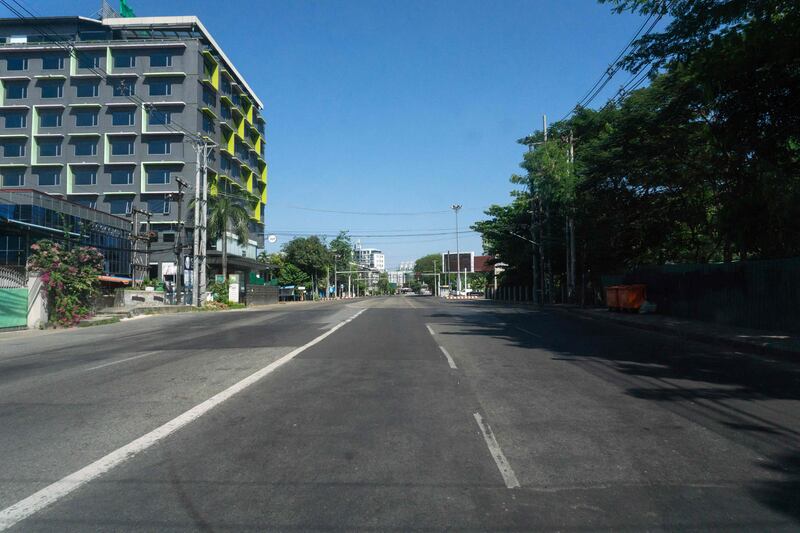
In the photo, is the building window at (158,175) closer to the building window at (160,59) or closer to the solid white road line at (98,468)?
the building window at (160,59)

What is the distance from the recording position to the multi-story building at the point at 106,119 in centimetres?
6062

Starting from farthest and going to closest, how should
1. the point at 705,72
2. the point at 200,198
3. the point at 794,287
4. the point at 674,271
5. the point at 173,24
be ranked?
the point at 173,24 → the point at 200,198 → the point at 674,271 → the point at 794,287 → the point at 705,72

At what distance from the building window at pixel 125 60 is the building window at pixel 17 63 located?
31.4 feet

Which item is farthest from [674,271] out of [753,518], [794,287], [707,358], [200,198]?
[200,198]

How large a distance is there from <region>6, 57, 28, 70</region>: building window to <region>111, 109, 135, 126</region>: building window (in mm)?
10601

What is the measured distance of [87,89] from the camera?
6184 centimetres

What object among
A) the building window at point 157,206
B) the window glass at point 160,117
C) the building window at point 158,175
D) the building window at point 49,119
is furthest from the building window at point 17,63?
the building window at point 157,206

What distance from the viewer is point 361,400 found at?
7777 millimetres

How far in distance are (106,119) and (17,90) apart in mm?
10122

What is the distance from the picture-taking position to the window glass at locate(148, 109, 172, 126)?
59.9 meters

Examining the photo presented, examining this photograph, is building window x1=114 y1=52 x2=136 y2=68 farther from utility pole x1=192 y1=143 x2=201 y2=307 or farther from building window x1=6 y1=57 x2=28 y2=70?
utility pole x1=192 y1=143 x2=201 y2=307

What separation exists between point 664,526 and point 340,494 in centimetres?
226

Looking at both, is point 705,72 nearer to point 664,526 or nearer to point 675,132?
point 675,132

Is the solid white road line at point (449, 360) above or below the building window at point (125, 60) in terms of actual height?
below
